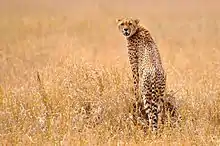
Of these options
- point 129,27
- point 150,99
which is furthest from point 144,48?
point 150,99

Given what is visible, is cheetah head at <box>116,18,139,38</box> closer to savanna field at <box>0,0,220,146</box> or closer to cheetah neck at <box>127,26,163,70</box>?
cheetah neck at <box>127,26,163,70</box>

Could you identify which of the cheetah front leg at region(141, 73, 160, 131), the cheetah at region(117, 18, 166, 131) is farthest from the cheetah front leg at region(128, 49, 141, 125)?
the cheetah front leg at region(141, 73, 160, 131)

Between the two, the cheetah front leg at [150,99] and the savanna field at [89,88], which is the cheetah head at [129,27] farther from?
the cheetah front leg at [150,99]

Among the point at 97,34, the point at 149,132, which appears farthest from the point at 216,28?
the point at 149,132

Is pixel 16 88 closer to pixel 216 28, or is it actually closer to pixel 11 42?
pixel 11 42

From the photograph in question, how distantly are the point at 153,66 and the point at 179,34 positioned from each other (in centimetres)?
546

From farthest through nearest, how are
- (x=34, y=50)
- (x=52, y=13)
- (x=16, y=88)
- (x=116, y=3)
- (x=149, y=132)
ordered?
1. (x=116, y=3)
2. (x=52, y=13)
3. (x=34, y=50)
4. (x=16, y=88)
5. (x=149, y=132)

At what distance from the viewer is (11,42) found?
1082 cm

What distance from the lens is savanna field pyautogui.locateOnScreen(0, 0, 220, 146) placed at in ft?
19.3

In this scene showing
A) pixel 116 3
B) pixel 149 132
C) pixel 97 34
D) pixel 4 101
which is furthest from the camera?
pixel 116 3

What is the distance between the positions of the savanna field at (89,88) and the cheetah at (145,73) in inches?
7.3

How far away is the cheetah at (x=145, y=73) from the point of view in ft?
21.0

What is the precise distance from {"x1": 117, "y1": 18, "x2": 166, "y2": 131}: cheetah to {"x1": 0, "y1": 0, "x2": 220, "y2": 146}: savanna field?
0.18 meters

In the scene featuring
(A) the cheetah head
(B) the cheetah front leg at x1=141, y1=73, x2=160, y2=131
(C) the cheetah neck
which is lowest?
(B) the cheetah front leg at x1=141, y1=73, x2=160, y2=131
